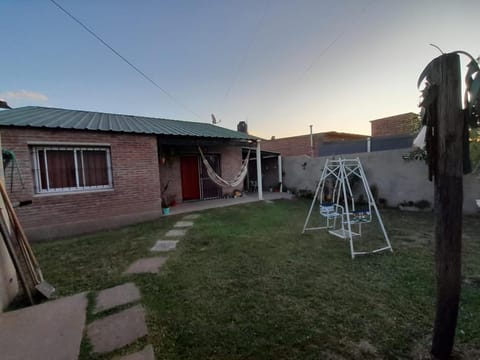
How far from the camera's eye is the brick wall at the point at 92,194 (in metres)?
4.47

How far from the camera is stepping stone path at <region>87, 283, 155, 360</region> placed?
63.5 inches

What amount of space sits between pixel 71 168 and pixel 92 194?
770 millimetres

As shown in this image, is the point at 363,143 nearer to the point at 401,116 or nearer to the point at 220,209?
the point at 401,116

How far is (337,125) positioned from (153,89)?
11.1 m

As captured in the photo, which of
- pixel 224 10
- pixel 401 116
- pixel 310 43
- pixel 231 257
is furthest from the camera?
pixel 401 116

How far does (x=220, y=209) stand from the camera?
7.13 meters

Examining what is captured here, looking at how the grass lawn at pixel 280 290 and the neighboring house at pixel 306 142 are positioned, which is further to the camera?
the neighboring house at pixel 306 142

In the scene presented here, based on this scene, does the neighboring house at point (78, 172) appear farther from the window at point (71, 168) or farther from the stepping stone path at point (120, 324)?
the stepping stone path at point (120, 324)

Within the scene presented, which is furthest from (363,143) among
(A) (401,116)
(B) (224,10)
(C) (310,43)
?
(B) (224,10)

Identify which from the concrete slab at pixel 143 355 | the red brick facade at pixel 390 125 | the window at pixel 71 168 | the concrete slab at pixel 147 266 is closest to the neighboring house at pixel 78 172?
the window at pixel 71 168

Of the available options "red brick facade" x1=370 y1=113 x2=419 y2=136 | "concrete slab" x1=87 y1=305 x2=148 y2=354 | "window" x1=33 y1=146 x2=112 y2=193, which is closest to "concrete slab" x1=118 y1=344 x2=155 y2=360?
"concrete slab" x1=87 y1=305 x2=148 y2=354

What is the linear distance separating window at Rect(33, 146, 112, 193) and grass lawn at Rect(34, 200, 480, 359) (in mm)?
1390

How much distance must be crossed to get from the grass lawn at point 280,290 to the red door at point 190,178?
171 inches

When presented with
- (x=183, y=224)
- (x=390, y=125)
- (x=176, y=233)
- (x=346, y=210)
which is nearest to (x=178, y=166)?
(x=183, y=224)
